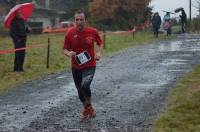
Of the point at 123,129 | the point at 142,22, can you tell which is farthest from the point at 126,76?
the point at 142,22

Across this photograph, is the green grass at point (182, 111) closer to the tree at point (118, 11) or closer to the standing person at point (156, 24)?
the standing person at point (156, 24)

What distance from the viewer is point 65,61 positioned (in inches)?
882

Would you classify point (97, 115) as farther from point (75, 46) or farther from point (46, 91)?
point (46, 91)

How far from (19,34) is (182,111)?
868cm

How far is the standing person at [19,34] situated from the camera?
17.8 m

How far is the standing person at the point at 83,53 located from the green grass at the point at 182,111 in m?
1.36

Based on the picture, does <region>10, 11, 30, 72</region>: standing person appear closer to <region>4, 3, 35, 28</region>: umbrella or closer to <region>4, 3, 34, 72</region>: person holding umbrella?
<region>4, 3, 34, 72</region>: person holding umbrella

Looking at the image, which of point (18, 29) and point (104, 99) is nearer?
point (104, 99)

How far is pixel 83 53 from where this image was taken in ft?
33.0

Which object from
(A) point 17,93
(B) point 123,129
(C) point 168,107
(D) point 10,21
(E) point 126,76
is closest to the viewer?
Result: (B) point 123,129

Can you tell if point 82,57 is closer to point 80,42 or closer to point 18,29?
point 80,42

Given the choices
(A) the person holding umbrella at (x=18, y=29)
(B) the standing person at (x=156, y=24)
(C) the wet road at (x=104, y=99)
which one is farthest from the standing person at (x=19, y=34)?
(B) the standing person at (x=156, y=24)

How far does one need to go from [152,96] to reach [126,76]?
378cm

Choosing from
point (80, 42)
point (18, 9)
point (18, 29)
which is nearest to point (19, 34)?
point (18, 29)
